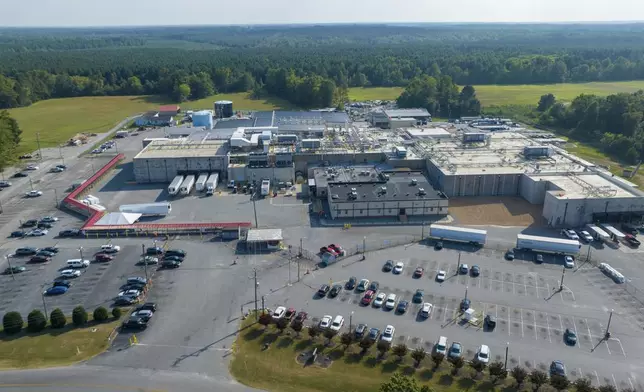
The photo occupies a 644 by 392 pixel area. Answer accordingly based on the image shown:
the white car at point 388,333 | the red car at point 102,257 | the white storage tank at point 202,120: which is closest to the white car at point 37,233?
the red car at point 102,257

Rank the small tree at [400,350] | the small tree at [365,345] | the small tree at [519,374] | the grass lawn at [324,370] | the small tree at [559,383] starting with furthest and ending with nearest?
1. the small tree at [365,345]
2. the small tree at [400,350]
3. the grass lawn at [324,370]
4. the small tree at [519,374]
5. the small tree at [559,383]

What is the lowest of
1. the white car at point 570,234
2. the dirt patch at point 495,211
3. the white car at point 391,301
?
the white car at point 391,301

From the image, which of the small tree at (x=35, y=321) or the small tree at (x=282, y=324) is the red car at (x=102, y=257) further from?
the small tree at (x=282, y=324)

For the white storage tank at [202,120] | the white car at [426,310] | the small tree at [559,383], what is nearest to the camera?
the small tree at [559,383]

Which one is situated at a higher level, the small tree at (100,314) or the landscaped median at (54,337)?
the small tree at (100,314)

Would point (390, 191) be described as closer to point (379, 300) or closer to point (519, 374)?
point (379, 300)

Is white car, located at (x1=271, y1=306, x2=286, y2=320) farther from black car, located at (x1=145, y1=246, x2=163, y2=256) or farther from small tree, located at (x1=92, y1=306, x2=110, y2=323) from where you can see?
black car, located at (x1=145, y1=246, x2=163, y2=256)

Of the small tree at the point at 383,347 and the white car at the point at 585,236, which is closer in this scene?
the small tree at the point at 383,347

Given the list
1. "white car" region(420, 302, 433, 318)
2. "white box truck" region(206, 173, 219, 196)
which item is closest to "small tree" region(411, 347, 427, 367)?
"white car" region(420, 302, 433, 318)
